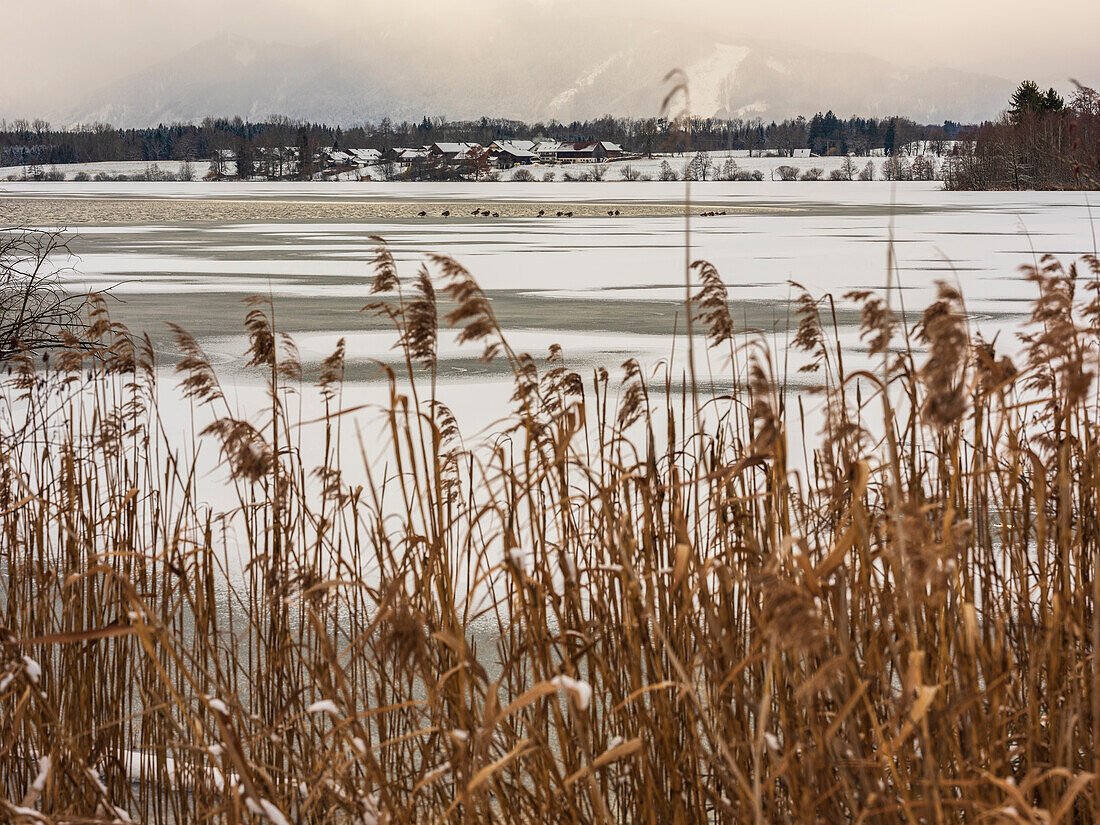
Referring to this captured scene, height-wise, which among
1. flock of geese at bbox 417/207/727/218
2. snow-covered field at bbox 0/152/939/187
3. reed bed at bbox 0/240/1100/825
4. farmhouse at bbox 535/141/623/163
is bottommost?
reed bed at bbox 0/240/1100/825

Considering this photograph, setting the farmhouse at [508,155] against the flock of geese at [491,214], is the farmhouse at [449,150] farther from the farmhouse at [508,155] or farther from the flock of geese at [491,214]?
the flock of geese at [491,214]

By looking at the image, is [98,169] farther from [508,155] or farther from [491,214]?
[491,214]

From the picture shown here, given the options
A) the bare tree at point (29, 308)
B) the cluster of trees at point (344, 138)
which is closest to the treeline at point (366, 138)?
the cluster of trees at point (344, 138)

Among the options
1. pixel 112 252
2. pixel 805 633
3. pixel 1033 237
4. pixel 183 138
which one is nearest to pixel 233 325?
pixel 112 252

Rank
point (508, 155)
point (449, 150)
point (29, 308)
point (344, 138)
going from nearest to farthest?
point (29, 308)
point (508, 155)
point (449, 150)
point (344, 138)

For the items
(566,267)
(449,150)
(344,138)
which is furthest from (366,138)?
(566,267)

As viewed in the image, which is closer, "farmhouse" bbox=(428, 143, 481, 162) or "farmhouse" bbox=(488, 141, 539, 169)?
"farmhouse" bbox=(428, 143, 481, 162)

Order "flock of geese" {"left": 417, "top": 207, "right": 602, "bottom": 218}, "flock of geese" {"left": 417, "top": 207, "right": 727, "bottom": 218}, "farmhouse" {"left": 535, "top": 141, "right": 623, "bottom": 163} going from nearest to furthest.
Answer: "flock of geese" {"left": 417, "top": 207, "right": 727, "bottom": 218}
"flock of geese" {"left": 417, "top": 207, "right": 602, "bottom": 218}
"farmhouse" {"left": 535, "top": 141, "right": 623, "bottom": 163}

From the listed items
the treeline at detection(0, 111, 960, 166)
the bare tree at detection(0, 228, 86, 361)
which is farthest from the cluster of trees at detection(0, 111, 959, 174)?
the bare tree at detection(0, 228, 86, 361)

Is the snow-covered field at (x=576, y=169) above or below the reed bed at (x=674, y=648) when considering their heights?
above

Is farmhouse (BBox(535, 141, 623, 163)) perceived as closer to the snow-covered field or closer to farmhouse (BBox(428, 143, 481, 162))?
the snow-covered field

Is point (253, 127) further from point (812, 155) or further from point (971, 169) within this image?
point (971, 169)

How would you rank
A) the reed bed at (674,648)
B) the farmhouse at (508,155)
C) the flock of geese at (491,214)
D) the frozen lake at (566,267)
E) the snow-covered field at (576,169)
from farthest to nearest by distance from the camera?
the farmhouse at (508,155) < the snow-covered field at (576,169) < the flock of geese at (491,214) < the frozen lake at (566,267) < the reed bed at (674,648)

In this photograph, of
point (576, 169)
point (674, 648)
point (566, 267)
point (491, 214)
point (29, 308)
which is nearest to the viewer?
point (674, 648)
